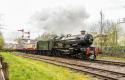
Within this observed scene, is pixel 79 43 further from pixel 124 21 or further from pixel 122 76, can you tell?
pixel 124 21

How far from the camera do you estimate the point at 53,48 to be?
135 ft

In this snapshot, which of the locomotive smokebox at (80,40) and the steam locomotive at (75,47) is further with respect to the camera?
the locomotive smokebox at (80,40)

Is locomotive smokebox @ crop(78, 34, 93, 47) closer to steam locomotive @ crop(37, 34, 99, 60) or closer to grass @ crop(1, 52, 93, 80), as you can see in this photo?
steam locomotive @ crop(37, 34, 99, 60)

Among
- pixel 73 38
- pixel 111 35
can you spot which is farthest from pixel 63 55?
pixel 111 35

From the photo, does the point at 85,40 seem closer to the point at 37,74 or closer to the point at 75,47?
the point at 75,47

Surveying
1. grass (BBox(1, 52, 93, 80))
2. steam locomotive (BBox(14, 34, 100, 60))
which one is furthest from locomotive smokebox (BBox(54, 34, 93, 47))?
grass (BBox(1, 52, 93, 80))

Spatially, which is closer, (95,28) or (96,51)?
(96,51)

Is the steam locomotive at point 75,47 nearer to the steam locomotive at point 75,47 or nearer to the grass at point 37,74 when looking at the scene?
the steam locomotive at point 75,47

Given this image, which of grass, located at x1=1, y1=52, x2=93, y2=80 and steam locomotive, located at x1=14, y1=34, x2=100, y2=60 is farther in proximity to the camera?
steam locomotive, located at x1=14, y1=34, x2=100, y2=60

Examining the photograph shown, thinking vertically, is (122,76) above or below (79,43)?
below

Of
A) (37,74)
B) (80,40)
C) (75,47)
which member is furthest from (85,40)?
(37,74)

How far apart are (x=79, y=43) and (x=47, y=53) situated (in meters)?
14.6

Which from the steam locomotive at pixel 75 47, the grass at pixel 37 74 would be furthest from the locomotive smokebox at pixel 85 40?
the grass at pixel 37 74

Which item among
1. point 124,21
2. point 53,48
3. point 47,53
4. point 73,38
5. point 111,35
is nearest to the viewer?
point 73,38
